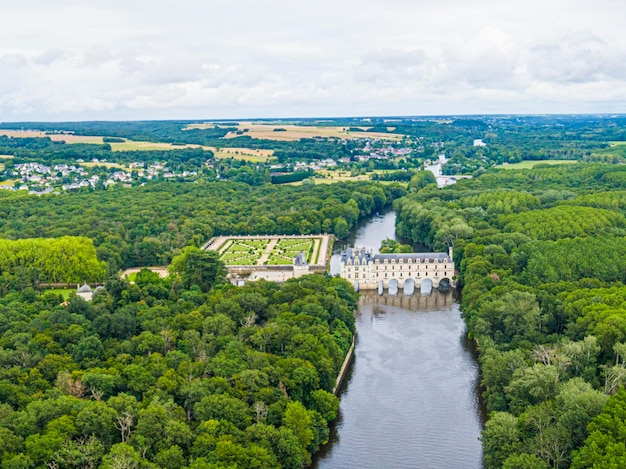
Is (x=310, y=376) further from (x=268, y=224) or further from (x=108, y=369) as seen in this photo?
(x=268, y=224)

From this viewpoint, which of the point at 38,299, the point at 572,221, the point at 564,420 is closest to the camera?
the point at 564,420

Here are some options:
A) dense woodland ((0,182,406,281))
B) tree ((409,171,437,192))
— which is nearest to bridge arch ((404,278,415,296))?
dense woodland ((0,182,406,281))

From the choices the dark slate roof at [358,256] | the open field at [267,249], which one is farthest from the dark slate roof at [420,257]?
the open field at [267,249]

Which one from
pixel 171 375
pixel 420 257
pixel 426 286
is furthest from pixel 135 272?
pixel 171 375

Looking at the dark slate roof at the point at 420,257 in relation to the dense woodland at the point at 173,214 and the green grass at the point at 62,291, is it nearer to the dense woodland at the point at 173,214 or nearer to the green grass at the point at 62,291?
the dense woodland at the point at 173,214

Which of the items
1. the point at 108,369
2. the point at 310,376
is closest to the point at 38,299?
the point at 108,369
